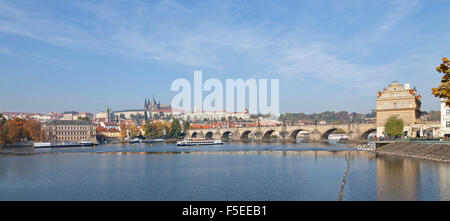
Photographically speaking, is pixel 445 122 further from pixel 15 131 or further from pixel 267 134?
pixel 15 131

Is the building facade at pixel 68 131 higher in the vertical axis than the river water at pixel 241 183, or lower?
higher

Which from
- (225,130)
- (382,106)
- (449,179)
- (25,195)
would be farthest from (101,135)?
(449,179)

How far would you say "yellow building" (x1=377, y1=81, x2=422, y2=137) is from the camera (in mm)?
61000

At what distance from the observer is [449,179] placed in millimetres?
25250

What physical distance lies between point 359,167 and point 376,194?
13568 mm

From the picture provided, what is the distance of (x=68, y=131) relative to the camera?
118562 mm

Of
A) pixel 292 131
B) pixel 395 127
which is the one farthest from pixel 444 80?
pixel 292 131

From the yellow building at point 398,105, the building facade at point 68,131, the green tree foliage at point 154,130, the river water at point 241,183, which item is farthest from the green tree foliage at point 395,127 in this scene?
the building facade at point 68,131

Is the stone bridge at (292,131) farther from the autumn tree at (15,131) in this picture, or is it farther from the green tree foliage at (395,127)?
the autumn tree at (15,131)

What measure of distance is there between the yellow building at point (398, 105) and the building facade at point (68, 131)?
8794 centimetres

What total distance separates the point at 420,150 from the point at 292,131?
5196cm

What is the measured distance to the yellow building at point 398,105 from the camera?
61.0m

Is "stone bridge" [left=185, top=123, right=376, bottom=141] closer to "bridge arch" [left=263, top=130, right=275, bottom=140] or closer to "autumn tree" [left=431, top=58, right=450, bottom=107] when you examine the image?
"bridge arch" [left=263, top=130, right=275, bottom=140]
